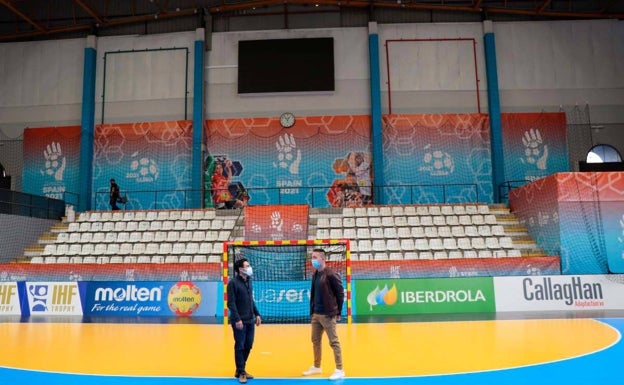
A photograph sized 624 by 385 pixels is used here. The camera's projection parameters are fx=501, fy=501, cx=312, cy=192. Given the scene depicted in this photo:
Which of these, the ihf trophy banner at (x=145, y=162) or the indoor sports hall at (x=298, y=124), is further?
the ihf trophy banner at (x=145, y=162)

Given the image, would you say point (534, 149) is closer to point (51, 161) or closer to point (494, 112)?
point (494, 112)

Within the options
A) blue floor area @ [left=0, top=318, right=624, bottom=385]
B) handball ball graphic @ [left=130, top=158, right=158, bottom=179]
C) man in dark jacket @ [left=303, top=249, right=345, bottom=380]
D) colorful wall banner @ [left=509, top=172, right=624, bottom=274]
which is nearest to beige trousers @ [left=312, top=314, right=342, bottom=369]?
man in dark jacket @ [left=303, top=249, right=345, bottom=380]

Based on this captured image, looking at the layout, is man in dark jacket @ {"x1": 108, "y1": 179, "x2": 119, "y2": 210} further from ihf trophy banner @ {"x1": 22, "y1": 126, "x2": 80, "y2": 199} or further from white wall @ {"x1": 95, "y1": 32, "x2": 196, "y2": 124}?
white wall @ {"x1": 95, "y1": 32, "x2": 196, "y2": 124}

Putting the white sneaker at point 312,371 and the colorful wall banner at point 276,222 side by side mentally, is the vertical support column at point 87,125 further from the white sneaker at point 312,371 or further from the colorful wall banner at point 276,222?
the white sneaker at point 312,371

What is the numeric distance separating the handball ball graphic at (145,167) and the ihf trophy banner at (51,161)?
3039 millimetres

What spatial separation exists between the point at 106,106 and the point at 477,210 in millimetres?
19805

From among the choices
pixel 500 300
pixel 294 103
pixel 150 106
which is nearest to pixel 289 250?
pixel 500 300

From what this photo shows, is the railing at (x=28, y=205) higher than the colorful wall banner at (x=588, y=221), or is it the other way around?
the railing at (x=28, y=205)

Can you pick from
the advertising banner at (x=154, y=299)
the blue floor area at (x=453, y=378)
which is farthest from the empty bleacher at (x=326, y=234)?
the blue floor area at (x=453, y=378)

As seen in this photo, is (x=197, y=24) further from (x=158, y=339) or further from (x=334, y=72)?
(x=158, y=339)

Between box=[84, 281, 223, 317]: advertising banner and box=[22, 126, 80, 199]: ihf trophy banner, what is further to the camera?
box=[22, 126, 80, 199]: ihf trophy banner

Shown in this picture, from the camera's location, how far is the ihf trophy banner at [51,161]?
2638cm

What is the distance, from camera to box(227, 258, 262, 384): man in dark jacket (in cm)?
710

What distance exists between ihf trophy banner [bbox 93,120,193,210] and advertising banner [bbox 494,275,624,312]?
641 inches
